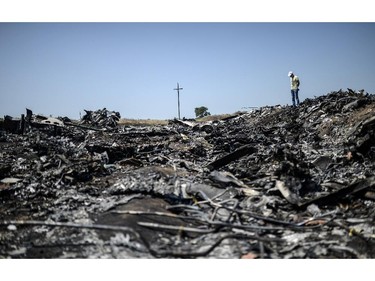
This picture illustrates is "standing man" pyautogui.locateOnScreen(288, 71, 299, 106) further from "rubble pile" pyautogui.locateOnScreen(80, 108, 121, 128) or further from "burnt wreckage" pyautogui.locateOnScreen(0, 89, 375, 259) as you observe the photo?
"rubble pile" pyautogui.locateOnScreen(80, 108, 121, 128)

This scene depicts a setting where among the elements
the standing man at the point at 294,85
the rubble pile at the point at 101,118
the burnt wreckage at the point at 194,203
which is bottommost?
the burnt wreckage at the point at 194,203

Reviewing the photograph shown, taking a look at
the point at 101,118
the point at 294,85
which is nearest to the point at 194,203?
the point at 294,85

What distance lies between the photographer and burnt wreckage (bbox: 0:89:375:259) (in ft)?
11.8

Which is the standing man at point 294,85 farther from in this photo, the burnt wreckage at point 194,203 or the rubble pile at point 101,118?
the rubble pile at point 101,118

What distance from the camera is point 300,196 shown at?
17.2ft

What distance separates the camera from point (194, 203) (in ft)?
16.2

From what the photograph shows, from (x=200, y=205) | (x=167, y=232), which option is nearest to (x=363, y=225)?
(x=200, y=205)

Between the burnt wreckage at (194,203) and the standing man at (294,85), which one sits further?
the standing man at (294,85)

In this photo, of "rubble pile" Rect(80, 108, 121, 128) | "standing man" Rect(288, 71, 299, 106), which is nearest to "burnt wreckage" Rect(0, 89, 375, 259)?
"standing man" Rect(288, 71, 299, 106)

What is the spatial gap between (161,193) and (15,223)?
7.89ft

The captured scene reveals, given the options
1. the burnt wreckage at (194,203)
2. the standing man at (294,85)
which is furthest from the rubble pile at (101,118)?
the standing man at (294,85)

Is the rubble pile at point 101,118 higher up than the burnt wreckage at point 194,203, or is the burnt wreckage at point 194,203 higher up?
the rubble pile at point 101,118

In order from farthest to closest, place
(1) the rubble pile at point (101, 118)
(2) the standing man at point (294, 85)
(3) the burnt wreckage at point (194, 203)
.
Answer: (1) the rubble pile at point (101, 118) → (2) the standing man at point (294, 85) → (3) the burnt wreckage at point (194, 203)

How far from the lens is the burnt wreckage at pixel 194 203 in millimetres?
3590
